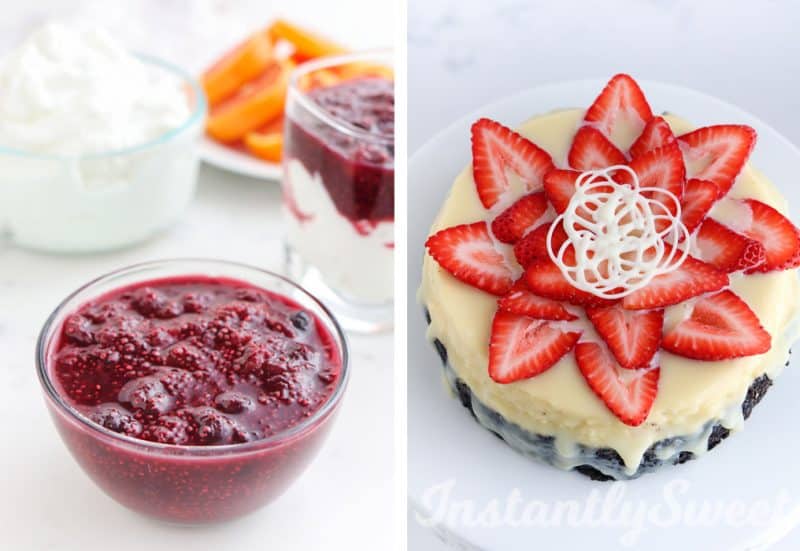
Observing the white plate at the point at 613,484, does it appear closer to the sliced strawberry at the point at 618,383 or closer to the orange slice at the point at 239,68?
the sliced strawberry at the point at 618,383

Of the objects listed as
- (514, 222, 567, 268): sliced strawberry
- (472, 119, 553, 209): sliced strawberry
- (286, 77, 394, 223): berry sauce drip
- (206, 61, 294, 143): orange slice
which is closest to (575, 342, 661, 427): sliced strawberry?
(514, 222, 567, 268): sliced strawberry

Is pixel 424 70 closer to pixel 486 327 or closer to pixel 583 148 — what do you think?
pixel 583 148

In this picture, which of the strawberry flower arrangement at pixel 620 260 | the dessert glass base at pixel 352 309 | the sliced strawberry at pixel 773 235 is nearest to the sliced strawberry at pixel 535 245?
the strawberry flower arrangement at pixel 620 260

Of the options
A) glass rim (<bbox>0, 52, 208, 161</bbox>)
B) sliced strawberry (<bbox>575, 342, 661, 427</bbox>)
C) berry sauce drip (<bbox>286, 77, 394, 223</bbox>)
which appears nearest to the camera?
sliced strawberry (<bbox>575, 342, 661, 427</bbox>)

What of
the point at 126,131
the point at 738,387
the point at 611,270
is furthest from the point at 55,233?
the point at 738,387

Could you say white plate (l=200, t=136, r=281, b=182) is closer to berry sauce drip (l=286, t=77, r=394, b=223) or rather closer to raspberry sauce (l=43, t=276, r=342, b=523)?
berry sauce drip (l=286, t=77, r=394, b=223)
